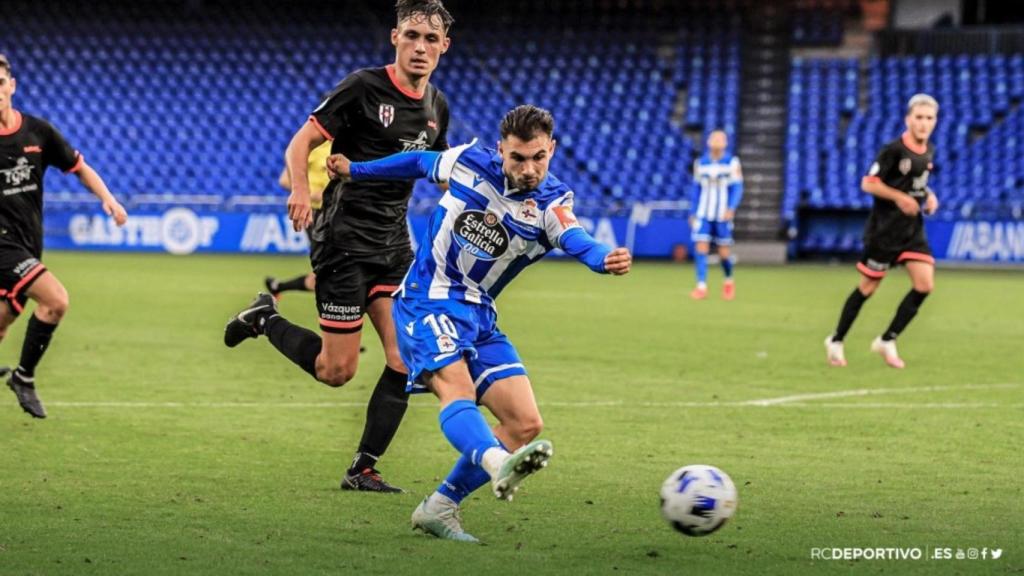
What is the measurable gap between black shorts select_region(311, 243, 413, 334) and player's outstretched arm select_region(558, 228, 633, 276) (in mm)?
1678

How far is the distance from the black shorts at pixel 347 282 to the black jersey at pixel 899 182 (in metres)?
6.17

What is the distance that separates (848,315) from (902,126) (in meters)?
21.0

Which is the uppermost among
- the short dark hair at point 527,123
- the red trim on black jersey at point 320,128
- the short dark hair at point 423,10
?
the short dark hair at point 423,10

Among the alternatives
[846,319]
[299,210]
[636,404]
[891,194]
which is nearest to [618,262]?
[299,210]

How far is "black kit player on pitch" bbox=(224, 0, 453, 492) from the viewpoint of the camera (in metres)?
7.09

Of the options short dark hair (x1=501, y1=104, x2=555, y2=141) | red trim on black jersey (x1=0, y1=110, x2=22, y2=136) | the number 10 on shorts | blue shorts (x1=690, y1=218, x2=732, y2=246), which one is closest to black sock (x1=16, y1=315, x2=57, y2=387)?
red trim on black jersey (x1=0, y1=110, x2=22, y2=136)

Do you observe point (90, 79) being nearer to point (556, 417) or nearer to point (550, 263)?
point (550, 263)

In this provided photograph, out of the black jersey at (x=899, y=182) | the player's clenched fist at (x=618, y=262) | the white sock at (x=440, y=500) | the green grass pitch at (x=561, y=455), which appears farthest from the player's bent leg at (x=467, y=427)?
the black jersey at (x=899, y=182)

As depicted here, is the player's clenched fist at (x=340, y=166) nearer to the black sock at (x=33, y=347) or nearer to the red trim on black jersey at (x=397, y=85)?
the red trim on black jersey at (x=397, y=85)

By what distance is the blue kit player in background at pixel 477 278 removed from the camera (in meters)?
5.88

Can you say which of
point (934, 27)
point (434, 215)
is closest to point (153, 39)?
point (934, 27)

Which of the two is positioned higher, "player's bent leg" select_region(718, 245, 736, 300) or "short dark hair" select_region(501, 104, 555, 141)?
"short dark hair" select_region(501, 104, 555, 141)

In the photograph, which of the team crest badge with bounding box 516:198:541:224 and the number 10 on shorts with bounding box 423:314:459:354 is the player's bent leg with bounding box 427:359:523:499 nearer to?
the number 10 on shorts with bounding box 423:314:459:354

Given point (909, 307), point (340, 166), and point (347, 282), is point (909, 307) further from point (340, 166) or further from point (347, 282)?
point (340, 166)
